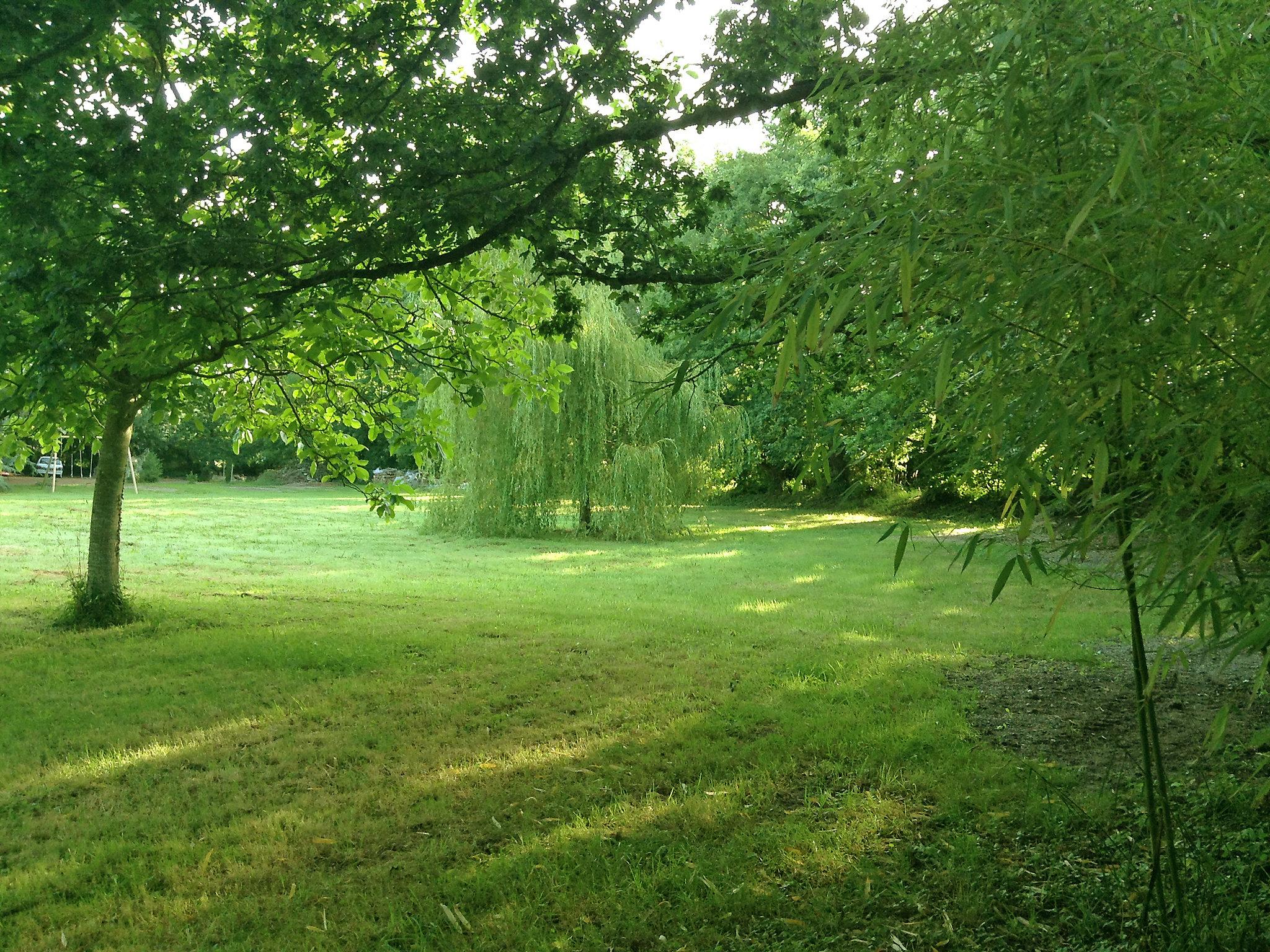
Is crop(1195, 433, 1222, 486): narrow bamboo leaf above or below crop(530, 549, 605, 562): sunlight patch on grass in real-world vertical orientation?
above

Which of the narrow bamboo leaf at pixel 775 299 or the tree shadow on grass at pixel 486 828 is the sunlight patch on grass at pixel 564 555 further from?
the narrow bamboo leaf at pixel 775 299

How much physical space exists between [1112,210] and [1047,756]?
3723 millimetres

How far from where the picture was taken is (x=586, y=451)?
683 inches

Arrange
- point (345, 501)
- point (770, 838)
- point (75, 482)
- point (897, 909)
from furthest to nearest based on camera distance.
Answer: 1. point (75, 482)
2. point (345, 501)
3. point (770, 838)
4. point (897, 909)

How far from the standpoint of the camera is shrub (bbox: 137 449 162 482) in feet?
129

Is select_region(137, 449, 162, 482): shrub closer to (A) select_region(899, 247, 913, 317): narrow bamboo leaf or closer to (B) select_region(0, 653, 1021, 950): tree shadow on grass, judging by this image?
(B) select_region(0, 653, 1021, 950): tree shadow on grass

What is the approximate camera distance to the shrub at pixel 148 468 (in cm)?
3938

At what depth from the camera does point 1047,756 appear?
459 cm

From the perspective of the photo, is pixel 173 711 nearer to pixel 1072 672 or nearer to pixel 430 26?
pixel 430 26

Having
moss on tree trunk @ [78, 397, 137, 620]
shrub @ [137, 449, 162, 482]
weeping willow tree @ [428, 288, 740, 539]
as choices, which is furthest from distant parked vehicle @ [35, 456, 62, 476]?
moss on tree trunk @ [78, 397, 137, 620]

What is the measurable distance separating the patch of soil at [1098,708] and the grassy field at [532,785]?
0.84 ft

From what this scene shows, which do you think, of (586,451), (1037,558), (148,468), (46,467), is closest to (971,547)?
(1037,558)

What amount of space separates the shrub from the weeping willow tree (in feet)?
88.0

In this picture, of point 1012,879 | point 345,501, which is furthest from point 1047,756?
point 345,501
